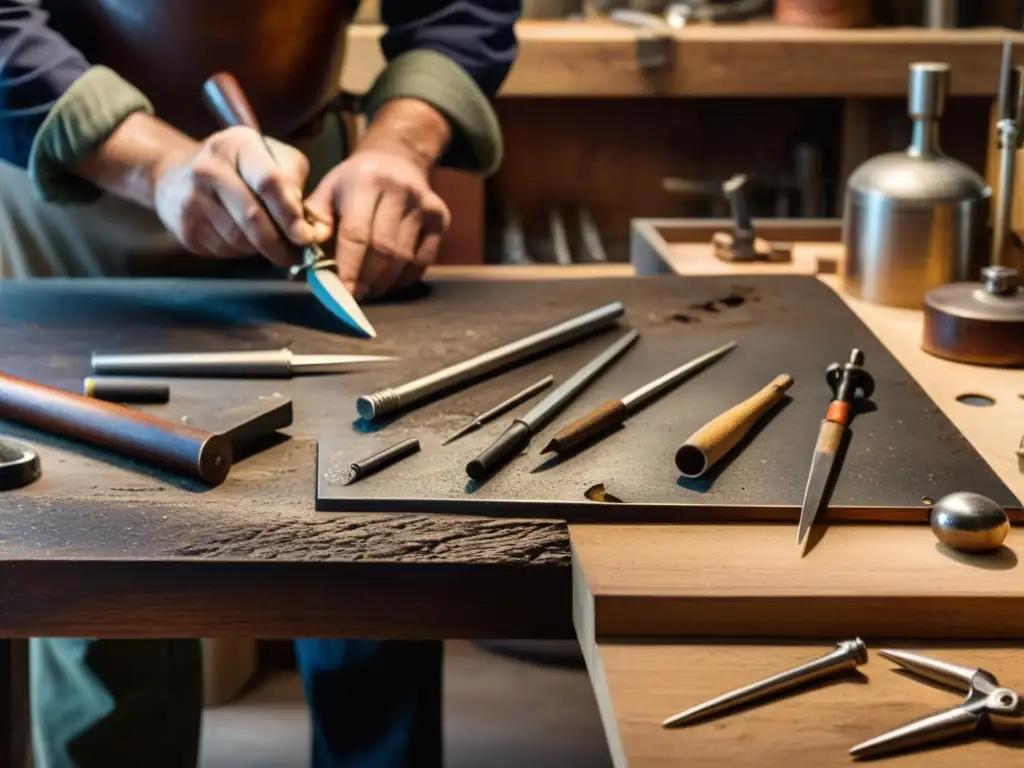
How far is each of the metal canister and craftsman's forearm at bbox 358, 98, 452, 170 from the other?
41cm

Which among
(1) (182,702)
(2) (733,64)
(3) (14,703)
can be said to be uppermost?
(2) (733,64)

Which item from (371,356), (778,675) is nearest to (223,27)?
(371,356)

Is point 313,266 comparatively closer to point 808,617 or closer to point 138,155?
point 138,155

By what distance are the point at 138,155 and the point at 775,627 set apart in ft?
2.51

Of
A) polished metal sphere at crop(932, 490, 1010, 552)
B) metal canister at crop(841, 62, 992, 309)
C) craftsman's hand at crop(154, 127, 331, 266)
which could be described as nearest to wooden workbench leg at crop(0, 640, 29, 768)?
craftsman's hand at crop(154, 127, 331, 266)

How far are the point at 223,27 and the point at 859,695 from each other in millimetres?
1034

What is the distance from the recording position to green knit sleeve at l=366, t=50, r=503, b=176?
1371mm

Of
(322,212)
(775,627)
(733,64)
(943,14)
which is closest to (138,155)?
(322,212)

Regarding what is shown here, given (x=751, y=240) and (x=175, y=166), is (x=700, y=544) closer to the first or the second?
(x=175, y=166)

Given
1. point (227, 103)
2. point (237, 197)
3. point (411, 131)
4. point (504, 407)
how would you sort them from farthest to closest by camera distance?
point (411, 131) → point (227, 103) → point (237, 197) → point (504, 407)

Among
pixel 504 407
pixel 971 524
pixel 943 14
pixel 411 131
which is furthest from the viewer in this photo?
pixel 943 14

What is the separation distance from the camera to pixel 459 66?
1424 mm

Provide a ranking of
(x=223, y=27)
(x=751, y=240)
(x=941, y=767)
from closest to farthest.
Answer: (x=941, y=767), (x=223, y=27), (x=751, y=240)

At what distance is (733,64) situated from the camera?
2.31 metres
